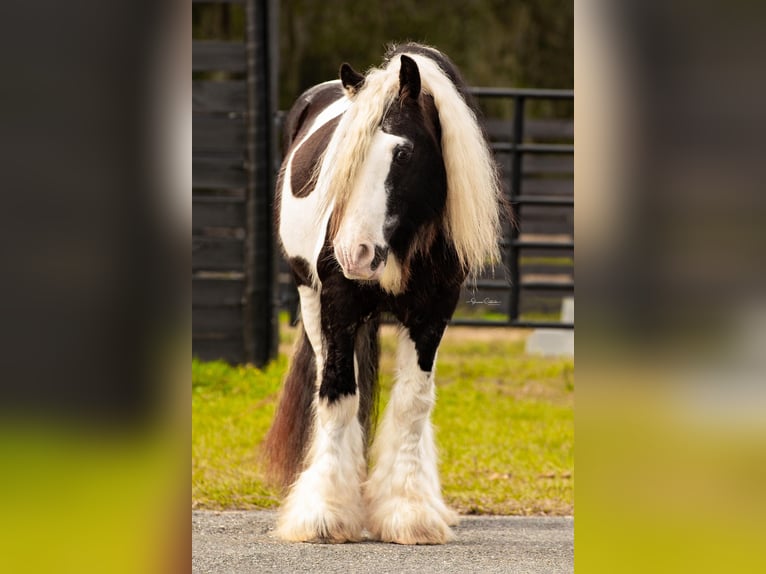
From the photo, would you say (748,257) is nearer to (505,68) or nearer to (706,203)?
(706,203)

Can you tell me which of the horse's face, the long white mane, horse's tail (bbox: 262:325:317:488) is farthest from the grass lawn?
the horse's face

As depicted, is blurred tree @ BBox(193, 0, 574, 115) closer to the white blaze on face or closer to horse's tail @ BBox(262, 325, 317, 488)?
horse's tail @ BBox(262, 325, 317, 488)

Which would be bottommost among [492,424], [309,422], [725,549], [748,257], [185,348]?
[492,424]

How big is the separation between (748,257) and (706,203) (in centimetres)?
11

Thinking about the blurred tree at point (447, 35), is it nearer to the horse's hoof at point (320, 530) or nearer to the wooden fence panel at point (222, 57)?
the wooden fence panel at point (222, 57)

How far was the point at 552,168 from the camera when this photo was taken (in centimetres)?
1187

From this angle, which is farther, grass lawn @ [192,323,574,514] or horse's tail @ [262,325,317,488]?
grass lawn @ [192,323,574,514]

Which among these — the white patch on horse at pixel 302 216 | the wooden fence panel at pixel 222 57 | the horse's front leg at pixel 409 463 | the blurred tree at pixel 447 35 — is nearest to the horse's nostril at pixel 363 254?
the white patch on horse at pixel 302 216

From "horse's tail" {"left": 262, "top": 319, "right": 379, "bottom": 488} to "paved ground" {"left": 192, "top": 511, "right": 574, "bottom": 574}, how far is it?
24 cm

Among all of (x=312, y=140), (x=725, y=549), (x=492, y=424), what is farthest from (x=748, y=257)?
(x=492, y=424)

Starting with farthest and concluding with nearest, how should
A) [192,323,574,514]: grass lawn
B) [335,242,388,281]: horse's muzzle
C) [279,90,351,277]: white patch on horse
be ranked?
[192,323,574,514]: grass lawn → [279,90,351,277]: white patch on horse → [335,242,388,281]: horse's muzzle

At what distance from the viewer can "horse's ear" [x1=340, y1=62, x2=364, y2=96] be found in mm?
3943

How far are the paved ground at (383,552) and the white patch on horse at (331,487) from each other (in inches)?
2.4

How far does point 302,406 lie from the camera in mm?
4535
